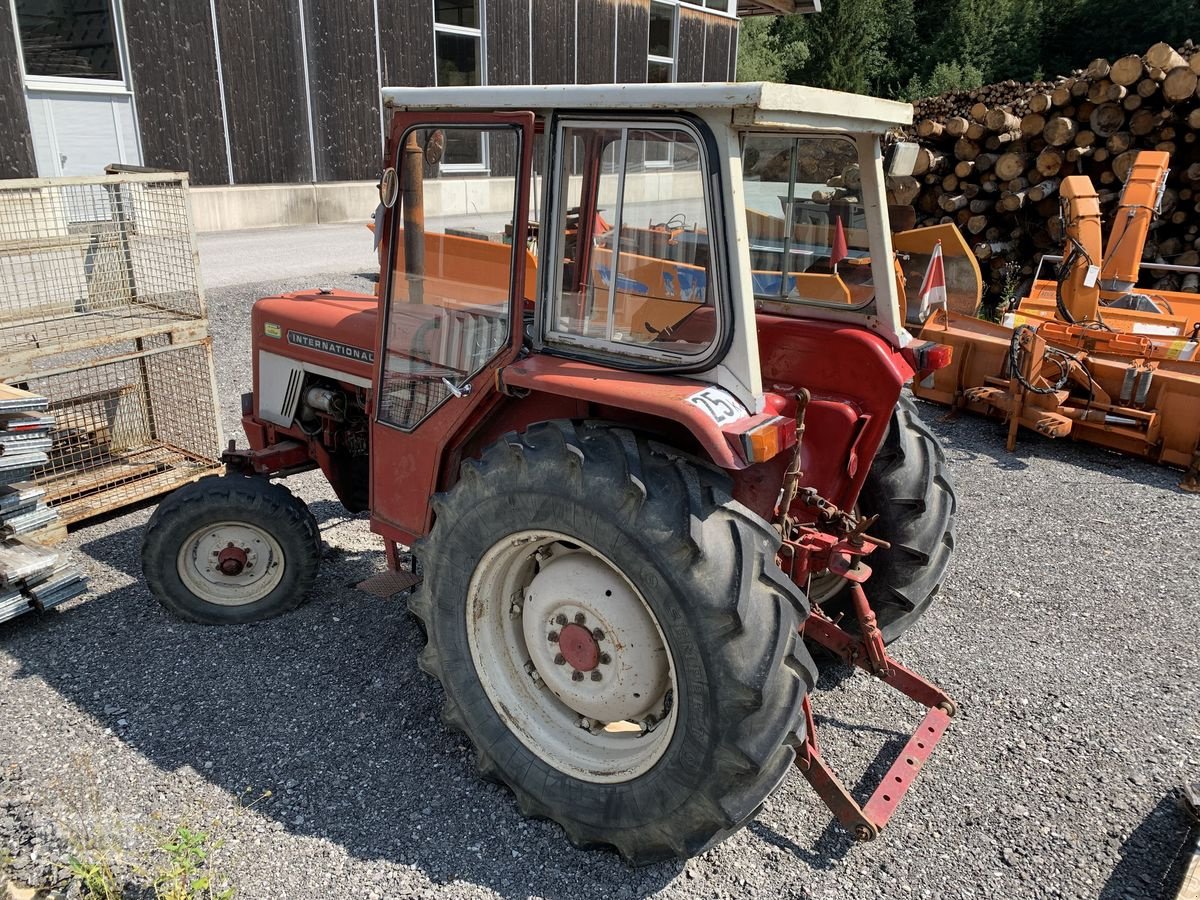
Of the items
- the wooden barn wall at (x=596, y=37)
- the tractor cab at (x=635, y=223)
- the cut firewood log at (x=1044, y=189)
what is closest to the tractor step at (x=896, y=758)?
the tractor cab at (x=635, y=223)

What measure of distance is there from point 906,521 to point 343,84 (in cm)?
1344

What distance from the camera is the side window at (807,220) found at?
3.10m

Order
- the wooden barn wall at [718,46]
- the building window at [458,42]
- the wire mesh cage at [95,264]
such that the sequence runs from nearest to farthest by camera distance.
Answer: the wire mesh cage at [95,264] → the building window at [458,42] → the wooden barn wall at [718,46]

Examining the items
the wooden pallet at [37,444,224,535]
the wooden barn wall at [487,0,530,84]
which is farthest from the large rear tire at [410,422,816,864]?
the wooden barn wall at [487,0,530,84]

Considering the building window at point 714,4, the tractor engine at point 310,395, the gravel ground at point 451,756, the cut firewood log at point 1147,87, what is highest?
the building window at point 714,4

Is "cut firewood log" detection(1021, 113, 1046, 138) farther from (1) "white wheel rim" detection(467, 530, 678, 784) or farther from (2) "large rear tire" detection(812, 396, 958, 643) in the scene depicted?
(1) "white wheel rim" detection(467, 530, 678, 784)

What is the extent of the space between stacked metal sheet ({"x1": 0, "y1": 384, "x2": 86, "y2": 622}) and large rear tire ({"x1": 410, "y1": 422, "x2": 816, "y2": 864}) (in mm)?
1839

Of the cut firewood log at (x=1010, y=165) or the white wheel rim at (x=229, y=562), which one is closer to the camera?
the white wheel rim at (x=229, y=562)

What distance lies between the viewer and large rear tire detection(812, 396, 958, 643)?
3.40 m

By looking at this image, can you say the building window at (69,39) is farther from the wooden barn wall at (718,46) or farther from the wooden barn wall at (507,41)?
the wooden barn wall at (718,46)

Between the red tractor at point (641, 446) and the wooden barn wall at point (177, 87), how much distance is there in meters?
10.5

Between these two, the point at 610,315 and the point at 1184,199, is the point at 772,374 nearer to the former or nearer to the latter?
the point at 610,315

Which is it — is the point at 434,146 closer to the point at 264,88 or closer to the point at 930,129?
the point at 930,129

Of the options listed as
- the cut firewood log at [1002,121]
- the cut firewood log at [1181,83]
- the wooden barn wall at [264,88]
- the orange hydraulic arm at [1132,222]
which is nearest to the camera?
the orange hydraulic arm at [1132,222]
